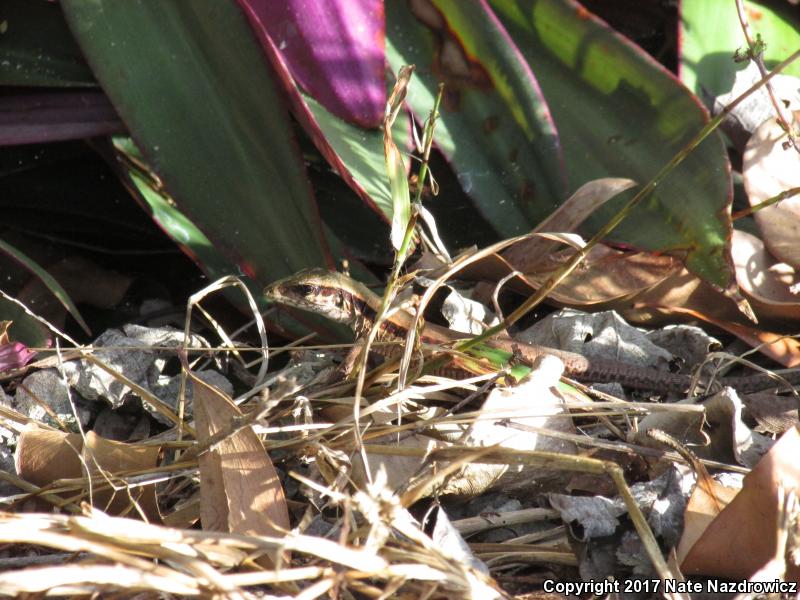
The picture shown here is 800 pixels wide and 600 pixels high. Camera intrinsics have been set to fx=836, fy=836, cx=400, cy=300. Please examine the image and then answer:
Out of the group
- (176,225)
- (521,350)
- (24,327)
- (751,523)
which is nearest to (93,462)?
(24,327)

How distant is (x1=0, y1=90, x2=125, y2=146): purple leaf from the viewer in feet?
4.88

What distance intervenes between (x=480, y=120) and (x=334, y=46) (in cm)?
31

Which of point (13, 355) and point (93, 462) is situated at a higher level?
point (13, 355)

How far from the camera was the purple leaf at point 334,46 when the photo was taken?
140 centimetres

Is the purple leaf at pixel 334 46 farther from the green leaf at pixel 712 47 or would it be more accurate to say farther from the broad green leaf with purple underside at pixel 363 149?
the green leaf at pixel 712 47

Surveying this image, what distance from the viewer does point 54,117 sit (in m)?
1.51

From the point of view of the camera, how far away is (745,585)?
914mm

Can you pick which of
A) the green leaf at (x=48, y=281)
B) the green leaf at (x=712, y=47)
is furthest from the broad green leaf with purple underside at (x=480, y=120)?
the green leaf at (x=48, y=281)

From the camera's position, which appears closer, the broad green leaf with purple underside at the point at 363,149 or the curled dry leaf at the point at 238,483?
the curled dry leaf at the point at 238,483

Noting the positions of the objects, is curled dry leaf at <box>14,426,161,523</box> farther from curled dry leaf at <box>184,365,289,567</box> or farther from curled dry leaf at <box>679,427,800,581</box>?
curled dry leaf at <box>679,427,800,581</box>

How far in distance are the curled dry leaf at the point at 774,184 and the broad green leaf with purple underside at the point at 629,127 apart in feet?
0.26

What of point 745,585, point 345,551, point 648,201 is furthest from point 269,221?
point 745,585

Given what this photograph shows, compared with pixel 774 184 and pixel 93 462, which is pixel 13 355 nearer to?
pixel 93 462

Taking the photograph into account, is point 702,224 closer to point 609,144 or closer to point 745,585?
point 609,144
